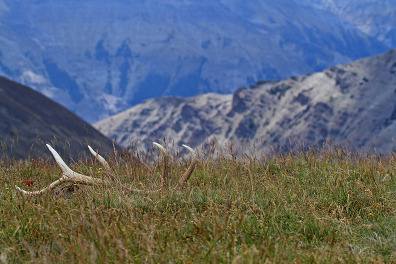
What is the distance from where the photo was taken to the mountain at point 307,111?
354ft

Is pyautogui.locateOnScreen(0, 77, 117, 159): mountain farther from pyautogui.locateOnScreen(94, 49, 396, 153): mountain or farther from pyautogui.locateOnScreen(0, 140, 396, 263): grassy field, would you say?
pyautogui.locateOnScreen(0, 140, 396, 263): grassy field

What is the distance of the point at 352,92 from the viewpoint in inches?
4766

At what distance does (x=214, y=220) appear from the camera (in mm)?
4172

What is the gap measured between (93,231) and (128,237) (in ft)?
1.09

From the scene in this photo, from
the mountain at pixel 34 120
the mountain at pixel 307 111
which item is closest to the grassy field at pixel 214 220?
the mountain at pixel 34 120

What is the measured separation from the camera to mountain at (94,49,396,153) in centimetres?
10775

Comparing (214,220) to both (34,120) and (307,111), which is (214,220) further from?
(307,111)

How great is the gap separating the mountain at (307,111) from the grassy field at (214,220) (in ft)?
276

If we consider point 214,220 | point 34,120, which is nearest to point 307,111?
point 34,120

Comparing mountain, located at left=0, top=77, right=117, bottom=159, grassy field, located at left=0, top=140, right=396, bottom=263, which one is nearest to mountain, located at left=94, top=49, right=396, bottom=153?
mountain, located at left=0, top=77, right=117, bottom=159

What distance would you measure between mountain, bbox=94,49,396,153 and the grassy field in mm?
84062

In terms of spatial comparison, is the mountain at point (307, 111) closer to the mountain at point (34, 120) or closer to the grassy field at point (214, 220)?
the mountain at point (34, 120)

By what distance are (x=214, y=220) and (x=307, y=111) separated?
128 meters

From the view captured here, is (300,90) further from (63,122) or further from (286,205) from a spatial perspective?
(286,205)
